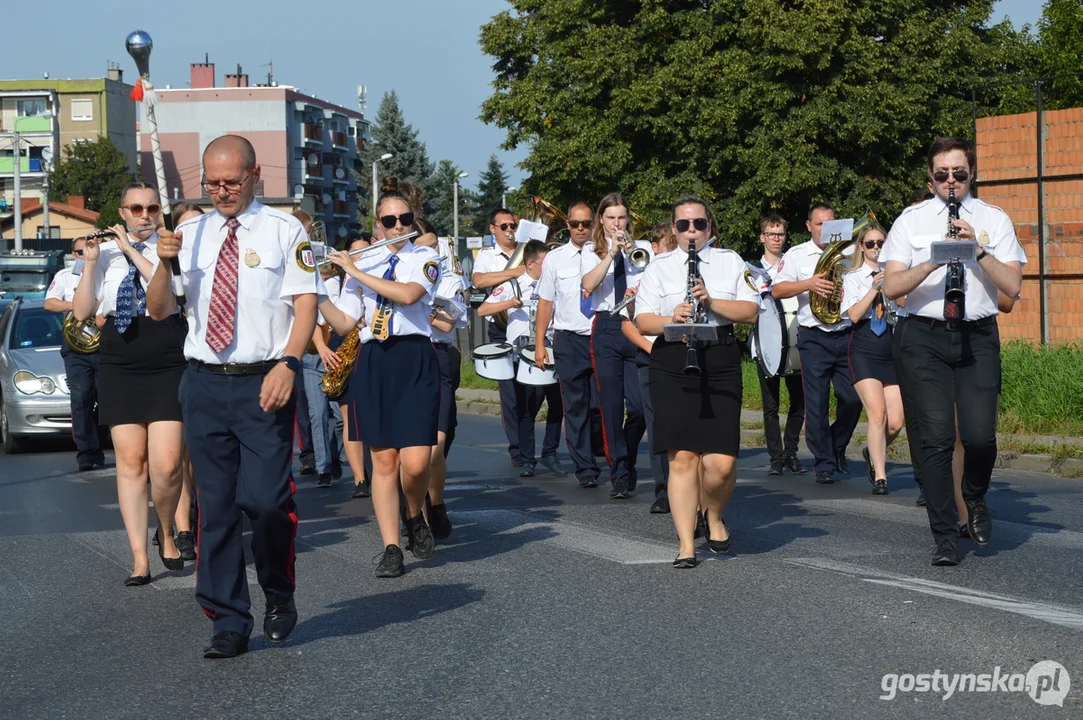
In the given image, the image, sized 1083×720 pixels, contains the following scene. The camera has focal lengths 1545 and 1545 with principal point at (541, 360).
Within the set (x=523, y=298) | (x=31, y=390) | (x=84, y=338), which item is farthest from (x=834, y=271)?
(x=31, y=390)

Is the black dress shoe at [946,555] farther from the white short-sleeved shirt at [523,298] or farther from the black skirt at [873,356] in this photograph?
the white short-sleeved shirt at [523,298]

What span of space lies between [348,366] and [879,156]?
2890cm

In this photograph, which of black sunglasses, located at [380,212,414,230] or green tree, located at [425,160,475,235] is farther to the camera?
green tree, located at [425,160,475,235]

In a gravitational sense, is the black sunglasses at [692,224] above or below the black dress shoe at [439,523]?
above

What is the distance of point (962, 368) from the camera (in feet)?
26.2

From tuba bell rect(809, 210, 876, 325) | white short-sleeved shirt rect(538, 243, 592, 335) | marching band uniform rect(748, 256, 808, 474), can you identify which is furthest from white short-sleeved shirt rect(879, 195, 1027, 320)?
marching band uniform rect(748, 256, 808, 474)

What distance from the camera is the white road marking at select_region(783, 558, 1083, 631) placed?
21.6 feet

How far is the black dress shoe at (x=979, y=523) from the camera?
8273mm

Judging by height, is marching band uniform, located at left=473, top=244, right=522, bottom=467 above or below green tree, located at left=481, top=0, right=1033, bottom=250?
below

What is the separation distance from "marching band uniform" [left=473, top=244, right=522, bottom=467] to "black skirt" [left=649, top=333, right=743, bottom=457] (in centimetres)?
568

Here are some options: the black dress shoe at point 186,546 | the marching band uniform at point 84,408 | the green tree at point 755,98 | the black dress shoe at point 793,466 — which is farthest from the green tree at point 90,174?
the black dress shoe at point 186,546

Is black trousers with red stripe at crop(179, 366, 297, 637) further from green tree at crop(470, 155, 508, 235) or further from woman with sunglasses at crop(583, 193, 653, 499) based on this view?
green tree at crop(470, 155, 508, 235)

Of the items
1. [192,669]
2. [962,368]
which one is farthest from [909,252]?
[192,669]

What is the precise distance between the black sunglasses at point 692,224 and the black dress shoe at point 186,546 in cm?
326
